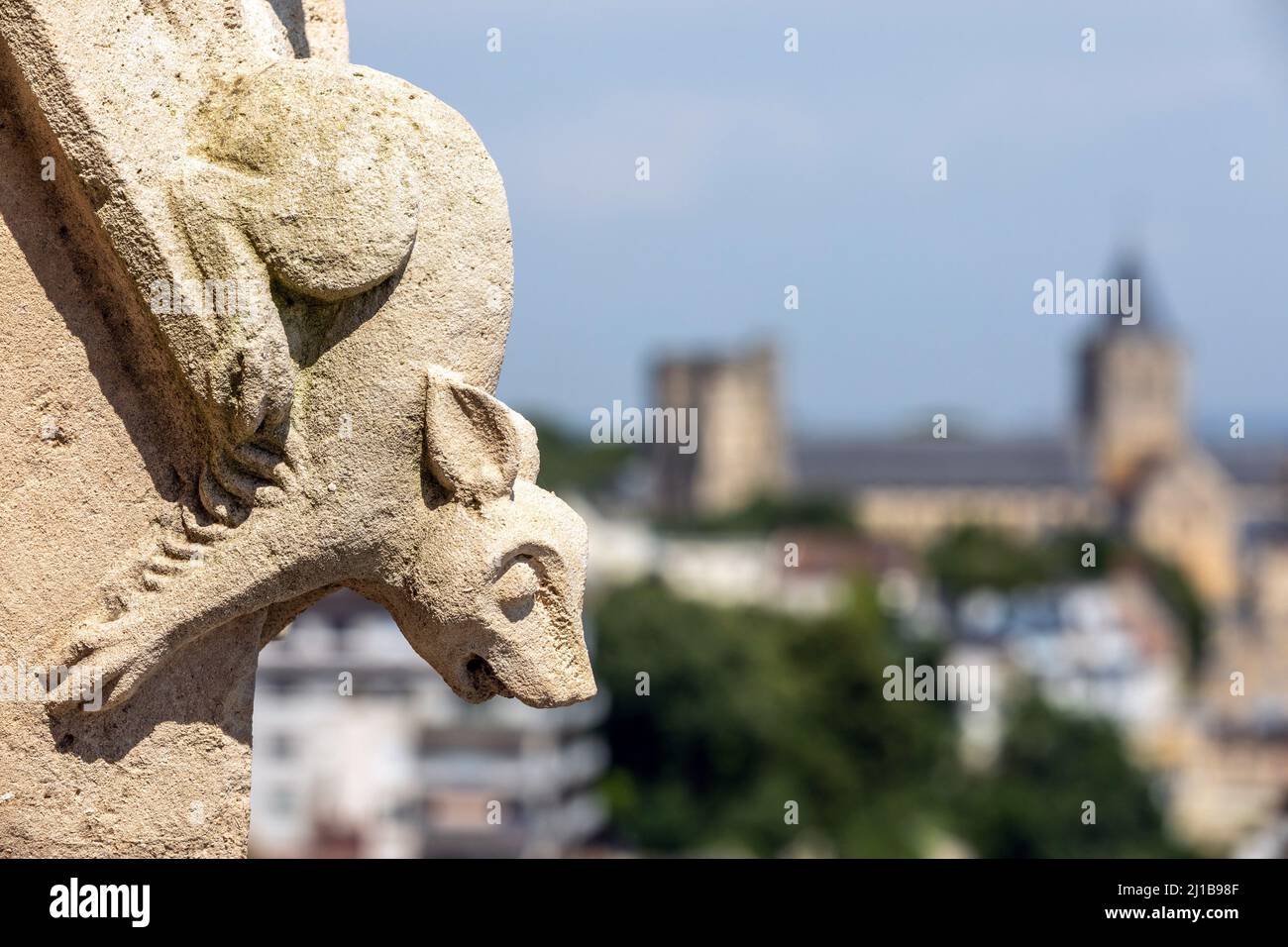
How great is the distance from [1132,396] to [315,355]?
129 meters

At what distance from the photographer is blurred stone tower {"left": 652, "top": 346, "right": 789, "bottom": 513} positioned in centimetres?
11994

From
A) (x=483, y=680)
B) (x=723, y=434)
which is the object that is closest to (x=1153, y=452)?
(x=723, y=434)

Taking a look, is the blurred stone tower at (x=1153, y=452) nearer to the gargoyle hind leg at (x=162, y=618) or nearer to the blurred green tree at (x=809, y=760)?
the blurred green tree at (x=809, y=760)

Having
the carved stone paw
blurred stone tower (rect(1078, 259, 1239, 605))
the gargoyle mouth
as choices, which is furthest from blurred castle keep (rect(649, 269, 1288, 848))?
the carved stone paw

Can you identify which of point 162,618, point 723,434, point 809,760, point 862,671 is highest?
point 723,434

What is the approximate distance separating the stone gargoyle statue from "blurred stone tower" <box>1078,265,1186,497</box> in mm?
125707

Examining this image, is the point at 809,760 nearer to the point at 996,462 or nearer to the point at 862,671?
the point at 862,671

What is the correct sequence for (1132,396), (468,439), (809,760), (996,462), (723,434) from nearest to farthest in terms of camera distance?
1. (468,439)
2. (809,760)
3. (723,434)
4. (1132,396)
5. (996,462)

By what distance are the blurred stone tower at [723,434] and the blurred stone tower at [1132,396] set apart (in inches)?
814

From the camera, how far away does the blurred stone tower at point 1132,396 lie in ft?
417

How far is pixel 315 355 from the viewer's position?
358 cm

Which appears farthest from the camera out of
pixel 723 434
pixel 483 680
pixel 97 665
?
pixel 723 434

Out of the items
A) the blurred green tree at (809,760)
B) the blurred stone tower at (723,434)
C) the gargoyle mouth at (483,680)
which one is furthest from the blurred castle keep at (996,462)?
the gargoyle mouth at (483,680)
